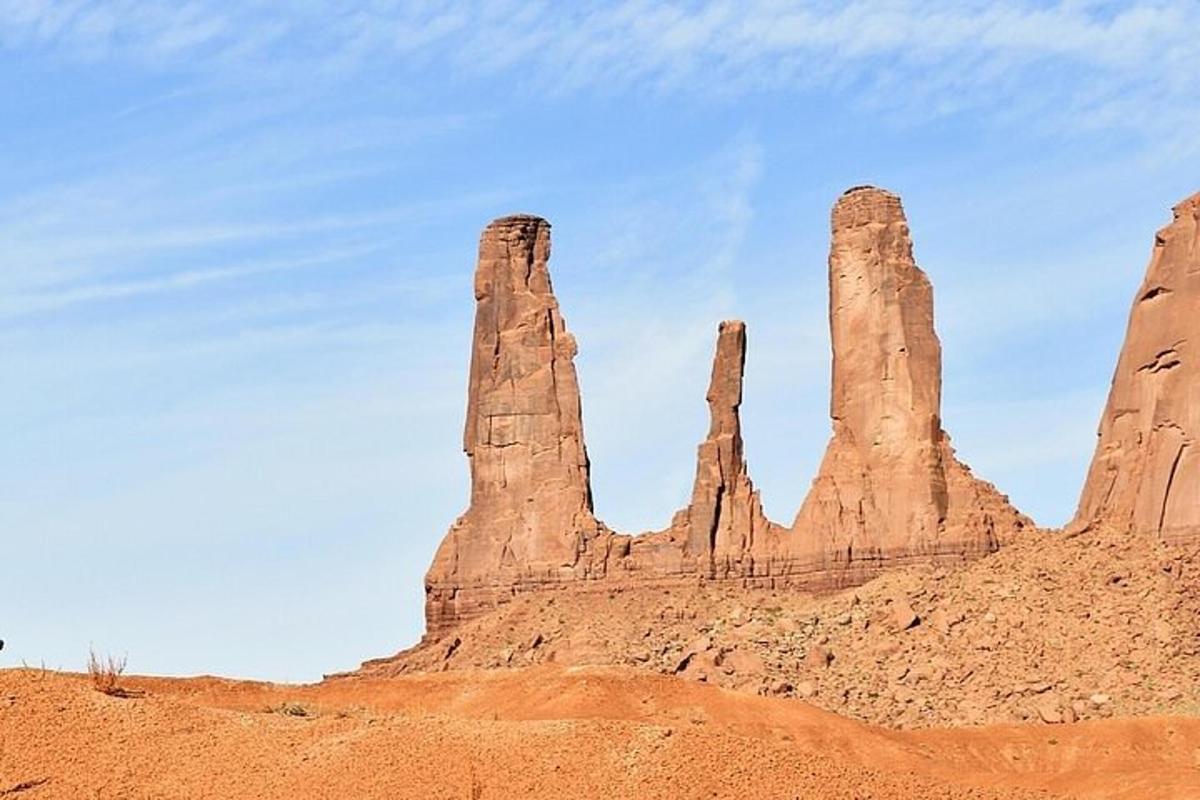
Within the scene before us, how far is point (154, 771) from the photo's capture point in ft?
104

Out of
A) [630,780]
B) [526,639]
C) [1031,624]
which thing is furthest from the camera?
[526,639]

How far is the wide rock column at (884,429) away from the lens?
73.9 meters

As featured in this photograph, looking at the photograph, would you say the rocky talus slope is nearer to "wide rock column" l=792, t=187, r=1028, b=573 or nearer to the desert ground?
"wide rock column" l=792, t=187, r=1028, b=573

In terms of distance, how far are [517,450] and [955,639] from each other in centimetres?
2391

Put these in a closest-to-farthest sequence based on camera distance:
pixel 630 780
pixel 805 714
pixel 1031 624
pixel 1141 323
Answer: pixel 630 780 < pixel 805 714 < pixel 1031 624 < pixel 1141 323

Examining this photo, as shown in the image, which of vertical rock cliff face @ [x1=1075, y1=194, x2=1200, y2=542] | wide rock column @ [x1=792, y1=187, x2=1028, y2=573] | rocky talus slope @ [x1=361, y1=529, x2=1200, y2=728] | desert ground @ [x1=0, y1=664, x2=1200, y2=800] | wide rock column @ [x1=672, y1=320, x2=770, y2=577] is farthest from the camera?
wide rock column @ [x1=672, y1=320, x2=770, y2=577]

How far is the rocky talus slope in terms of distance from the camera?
6166cm

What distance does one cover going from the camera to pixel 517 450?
280 feet

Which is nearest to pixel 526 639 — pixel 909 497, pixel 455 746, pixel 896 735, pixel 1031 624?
pixel 909 497

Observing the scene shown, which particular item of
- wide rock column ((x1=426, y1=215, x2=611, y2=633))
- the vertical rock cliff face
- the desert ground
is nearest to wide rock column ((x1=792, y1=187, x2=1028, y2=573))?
the vertical rock cliff face

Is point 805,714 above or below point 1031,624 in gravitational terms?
below

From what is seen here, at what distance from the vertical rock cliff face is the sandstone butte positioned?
473 cm

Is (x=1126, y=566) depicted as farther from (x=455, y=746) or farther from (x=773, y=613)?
(x=455, y=746)

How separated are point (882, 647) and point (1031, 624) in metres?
4.48
